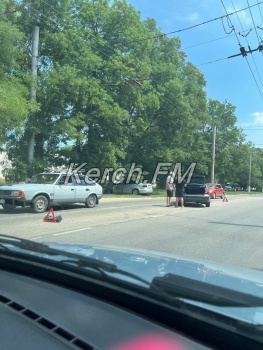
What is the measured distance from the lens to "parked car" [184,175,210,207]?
2303 centimetres

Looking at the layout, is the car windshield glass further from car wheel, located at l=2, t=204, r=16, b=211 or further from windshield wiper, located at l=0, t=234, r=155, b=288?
windshield wiper, located at l=0, t=234, r=155, b=288

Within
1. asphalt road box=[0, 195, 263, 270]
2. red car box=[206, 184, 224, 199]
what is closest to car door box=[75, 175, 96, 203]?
asphalt road box=[0, 195, 263, 270]

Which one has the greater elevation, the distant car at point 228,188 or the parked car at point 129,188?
the parked car at point 129,188

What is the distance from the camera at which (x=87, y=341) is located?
1595 millimetres

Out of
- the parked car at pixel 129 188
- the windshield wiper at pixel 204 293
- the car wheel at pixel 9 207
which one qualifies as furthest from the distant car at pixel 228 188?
the windshield wiper at pixel 204 293

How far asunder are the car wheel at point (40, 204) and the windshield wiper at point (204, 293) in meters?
13.7

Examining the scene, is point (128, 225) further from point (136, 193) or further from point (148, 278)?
point (136, 193)

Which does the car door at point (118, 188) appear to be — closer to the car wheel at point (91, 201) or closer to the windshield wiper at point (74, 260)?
the car wheel at point (91, 201)

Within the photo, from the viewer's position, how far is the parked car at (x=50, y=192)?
14906 millimetres

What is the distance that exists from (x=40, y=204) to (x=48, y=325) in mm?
14133

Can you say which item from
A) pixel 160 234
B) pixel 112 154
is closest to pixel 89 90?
pixel 112 154

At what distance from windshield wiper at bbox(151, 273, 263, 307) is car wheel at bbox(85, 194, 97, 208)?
54.5 ft

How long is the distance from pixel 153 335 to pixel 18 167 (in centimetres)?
2716

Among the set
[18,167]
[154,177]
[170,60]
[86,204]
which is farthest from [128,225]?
[170,60]
